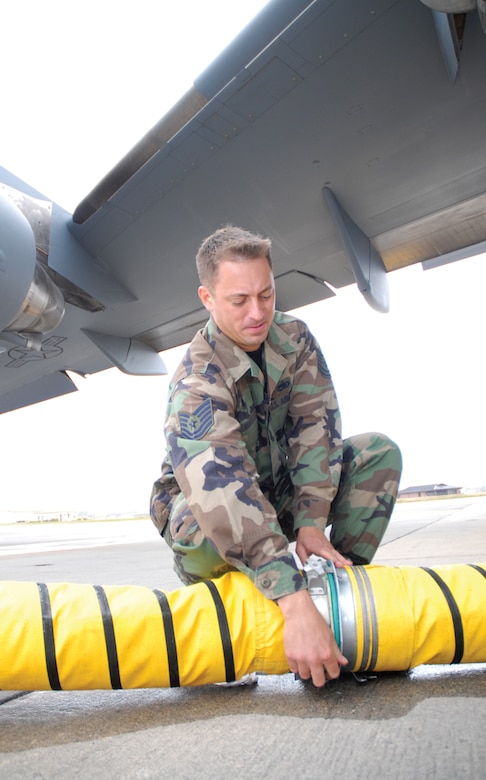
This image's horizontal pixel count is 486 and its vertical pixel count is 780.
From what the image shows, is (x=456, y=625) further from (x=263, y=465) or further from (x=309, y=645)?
(x=263, y=465)

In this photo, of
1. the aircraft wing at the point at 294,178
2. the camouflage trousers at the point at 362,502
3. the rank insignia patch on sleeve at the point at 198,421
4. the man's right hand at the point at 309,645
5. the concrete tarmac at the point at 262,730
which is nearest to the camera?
the concrete tarmac at the point at 262,730

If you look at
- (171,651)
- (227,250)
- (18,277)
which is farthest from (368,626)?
(18,277)

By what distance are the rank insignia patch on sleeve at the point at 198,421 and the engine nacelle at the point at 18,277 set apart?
158 centimetres

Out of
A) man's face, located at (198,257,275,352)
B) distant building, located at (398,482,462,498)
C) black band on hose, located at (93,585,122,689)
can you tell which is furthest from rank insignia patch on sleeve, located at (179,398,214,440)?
distant building, located at (398,482,462,498)

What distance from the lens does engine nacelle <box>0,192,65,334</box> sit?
2645 mm

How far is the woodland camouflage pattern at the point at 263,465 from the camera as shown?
52.2 inches

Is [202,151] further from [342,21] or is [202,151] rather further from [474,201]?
[474,201]

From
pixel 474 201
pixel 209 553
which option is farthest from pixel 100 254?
pixel 209 553

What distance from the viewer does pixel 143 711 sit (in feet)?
3.66

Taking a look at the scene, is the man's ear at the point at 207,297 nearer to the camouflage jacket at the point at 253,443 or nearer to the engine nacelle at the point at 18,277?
the camouflage jacket at the point at 253,443

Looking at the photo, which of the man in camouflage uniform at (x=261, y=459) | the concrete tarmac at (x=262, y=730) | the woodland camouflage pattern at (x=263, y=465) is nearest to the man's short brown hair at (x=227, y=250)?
the man in camouflage uniform at (x=261, y=459)

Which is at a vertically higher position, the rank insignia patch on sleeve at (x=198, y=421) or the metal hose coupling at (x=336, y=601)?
the rank insignia patch on sleeve at (x=198, y=421)

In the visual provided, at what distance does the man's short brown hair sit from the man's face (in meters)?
0.02

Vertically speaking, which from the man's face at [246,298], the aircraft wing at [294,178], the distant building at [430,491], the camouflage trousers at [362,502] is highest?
the aircraft wing at [294,178]
